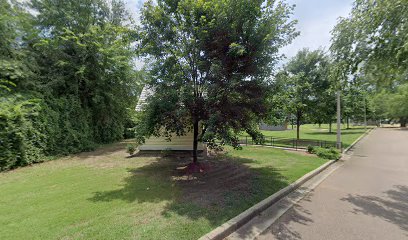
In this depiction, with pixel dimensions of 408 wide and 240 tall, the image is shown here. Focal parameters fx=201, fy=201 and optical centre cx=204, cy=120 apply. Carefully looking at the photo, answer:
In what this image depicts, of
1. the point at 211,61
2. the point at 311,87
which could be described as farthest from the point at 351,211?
the point at 311,87

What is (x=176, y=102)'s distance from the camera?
5859 mm

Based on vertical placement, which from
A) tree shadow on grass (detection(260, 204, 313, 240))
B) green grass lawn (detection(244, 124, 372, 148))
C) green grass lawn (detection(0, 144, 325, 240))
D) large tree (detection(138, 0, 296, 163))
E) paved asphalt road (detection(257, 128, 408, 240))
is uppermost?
large tree (detection(138, 0, 296, 163))

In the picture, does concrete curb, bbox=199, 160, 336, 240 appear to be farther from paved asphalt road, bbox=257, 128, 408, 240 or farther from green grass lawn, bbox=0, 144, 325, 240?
paved asphalt road, bbox=257, 128, 408, 240

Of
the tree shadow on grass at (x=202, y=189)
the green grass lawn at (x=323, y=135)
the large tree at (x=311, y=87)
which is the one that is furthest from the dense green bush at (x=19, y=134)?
the large tree at (x=311, y=87)

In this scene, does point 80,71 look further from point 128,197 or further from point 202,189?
point 202,189

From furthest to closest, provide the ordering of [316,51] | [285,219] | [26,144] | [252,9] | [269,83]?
[316,51] → [26,144] → [269,83] → [252,9] → [285,219]

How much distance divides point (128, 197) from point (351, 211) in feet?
17.5

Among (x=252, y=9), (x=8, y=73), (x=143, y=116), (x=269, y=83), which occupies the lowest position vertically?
(x=143, y=116)

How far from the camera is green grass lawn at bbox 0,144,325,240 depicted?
11.5ft

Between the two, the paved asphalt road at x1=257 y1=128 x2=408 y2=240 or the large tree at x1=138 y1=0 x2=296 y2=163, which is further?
the large tree at x1=138 y1=0 x2=296 y2=163

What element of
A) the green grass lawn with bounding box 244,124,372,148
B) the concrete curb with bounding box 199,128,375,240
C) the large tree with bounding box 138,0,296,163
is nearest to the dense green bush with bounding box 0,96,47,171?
the large tree with bounding box 138,0,296,163

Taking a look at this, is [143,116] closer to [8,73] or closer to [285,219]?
[285,219]

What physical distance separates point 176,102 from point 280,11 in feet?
13.2

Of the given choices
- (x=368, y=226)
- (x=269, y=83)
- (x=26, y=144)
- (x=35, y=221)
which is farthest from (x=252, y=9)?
(x=26, y=144)
